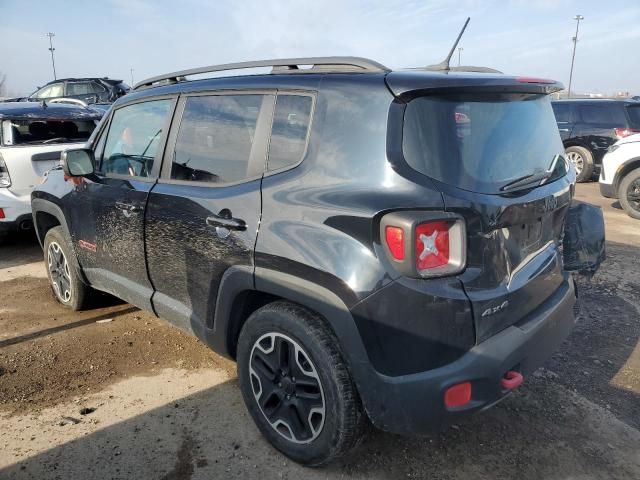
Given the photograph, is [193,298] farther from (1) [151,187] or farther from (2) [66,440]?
(2) [66,440]

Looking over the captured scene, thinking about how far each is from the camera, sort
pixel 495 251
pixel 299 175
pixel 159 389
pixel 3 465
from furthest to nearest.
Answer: pixel 159 389 → pixel 3 465 → pixel 299 175 → pixel 495 251

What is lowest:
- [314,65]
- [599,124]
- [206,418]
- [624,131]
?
[206,418]

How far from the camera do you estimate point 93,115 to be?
6582 mm

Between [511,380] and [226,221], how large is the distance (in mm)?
1480

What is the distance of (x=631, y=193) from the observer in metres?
7.75

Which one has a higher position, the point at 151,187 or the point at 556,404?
the point at 151,187

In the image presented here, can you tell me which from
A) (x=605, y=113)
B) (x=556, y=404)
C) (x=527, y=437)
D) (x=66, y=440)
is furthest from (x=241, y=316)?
(x=605, y=113)

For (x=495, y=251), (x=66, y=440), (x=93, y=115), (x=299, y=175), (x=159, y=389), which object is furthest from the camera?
(x=93, y=115)

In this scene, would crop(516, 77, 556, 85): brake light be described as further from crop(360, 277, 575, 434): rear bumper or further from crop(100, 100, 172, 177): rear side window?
crop(100, 100, 172, 177): rear side window

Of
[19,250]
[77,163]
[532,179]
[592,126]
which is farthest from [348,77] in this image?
[592,126]

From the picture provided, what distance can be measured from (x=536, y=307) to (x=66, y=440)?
248 centimetres

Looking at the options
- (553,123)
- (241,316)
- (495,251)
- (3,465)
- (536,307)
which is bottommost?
(3,465)

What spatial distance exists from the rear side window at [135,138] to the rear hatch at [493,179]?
1.68m

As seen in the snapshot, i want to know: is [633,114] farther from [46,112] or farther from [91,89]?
[91,89]
